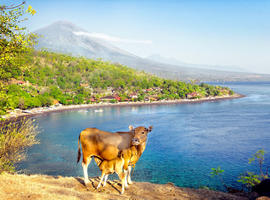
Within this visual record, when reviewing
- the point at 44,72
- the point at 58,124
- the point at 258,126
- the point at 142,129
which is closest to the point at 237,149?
the point at 258,126

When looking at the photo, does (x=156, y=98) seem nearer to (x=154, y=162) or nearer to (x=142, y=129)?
(x=154, y=162)

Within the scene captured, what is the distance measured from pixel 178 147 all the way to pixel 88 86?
54.8 metres

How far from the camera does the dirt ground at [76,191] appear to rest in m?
5.72

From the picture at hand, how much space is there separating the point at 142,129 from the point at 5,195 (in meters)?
3.89

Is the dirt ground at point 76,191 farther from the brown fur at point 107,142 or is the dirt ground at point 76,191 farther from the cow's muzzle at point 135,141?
the cow's muzzle at point 135,141

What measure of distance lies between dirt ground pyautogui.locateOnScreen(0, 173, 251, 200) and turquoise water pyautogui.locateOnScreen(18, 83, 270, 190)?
7.75 metres

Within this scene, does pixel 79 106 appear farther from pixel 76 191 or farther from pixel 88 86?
pixel 76 191

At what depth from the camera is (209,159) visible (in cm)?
2072

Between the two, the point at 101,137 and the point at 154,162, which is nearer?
the point at 101,137

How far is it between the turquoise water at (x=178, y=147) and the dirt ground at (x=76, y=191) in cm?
775

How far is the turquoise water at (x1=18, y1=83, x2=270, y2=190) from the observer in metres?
17.3

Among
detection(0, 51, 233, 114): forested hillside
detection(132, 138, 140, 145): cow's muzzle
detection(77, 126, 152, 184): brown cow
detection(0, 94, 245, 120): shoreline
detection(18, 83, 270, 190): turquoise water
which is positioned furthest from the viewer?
detection(0, 51, 233, 114): forested hillside

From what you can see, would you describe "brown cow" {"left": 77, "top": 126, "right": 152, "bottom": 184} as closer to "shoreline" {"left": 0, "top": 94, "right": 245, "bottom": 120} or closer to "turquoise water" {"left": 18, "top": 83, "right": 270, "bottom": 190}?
"turquoise water" {"left": 18, "top": 83, "right": 270, "bottom": 190}

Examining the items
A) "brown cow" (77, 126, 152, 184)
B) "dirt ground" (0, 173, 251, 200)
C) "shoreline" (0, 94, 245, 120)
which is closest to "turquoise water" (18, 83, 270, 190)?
"shoreline" (0, 94, 245, 120)
